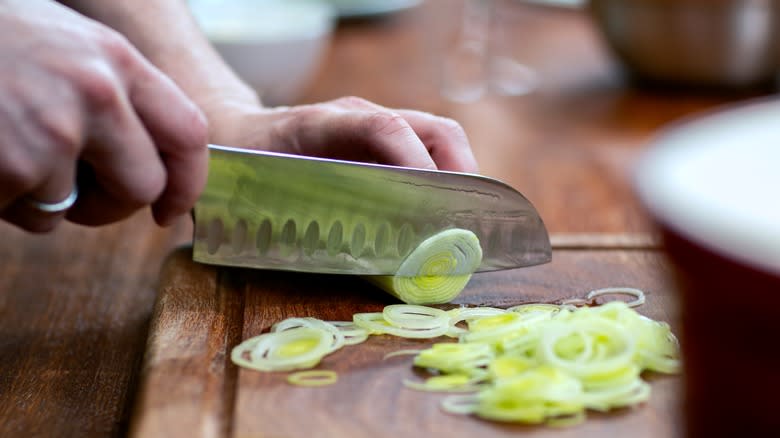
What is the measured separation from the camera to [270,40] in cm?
247

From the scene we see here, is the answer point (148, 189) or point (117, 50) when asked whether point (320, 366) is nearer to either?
point (148, 189)

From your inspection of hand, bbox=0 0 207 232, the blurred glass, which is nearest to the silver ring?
hand, bbox=0 0 207 232

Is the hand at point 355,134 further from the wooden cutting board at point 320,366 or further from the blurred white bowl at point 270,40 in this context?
the blurred white bowl at point 270,40

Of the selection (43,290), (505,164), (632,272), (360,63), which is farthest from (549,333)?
(360,63)

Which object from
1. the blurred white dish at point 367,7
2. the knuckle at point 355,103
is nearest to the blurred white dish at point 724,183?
the knuckle at point 355,103

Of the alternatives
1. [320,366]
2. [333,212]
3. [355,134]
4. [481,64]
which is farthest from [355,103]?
[481,64]

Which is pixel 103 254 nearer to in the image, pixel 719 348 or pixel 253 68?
pixel 253 68

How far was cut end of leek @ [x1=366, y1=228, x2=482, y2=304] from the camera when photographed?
1.24 metres

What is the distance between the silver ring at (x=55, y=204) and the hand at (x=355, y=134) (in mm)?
430

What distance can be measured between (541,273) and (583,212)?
54 cm

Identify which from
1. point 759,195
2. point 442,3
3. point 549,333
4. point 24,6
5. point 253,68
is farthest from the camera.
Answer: point 442,3

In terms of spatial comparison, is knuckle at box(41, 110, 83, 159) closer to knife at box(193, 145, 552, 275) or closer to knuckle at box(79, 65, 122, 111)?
knuckle at box(79, 65, 122, 111)

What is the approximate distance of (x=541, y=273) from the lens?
1.40 meters

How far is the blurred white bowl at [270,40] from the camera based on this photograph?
2480 mm
